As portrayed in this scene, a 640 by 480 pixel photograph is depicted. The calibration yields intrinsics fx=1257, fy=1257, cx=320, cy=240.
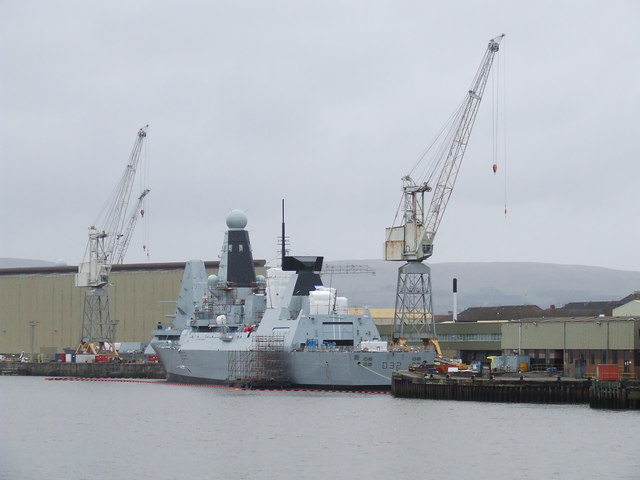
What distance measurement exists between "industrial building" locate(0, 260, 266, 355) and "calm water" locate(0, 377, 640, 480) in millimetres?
65712

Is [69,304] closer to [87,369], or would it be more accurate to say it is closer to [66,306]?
[66,306]

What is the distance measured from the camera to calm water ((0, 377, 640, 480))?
142 feet

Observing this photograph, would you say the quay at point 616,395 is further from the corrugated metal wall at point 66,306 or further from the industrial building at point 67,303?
the corrugated metal wall at point 66,306

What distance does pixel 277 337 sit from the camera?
85.7 m

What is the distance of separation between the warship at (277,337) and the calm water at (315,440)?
751 cm

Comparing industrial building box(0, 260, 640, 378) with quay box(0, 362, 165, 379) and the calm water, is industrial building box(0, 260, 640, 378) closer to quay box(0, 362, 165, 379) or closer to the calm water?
quay box(0, 362, 165, 379)

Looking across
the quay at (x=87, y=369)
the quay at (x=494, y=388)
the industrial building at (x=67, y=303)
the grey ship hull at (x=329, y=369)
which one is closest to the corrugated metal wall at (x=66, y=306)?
the industrial building at (x=67, y=303)

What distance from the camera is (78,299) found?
14525cm

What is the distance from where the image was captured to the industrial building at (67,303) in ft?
461

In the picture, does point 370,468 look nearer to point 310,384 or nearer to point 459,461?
point 459,461

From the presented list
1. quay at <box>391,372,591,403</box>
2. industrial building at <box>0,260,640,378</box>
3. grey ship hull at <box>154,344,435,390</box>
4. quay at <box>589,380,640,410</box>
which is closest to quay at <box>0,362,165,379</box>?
industrial building at <box>0,260,640,378</box>

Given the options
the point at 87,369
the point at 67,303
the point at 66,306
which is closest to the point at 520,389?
the point at 87,369

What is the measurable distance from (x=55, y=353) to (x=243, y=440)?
93.8 m

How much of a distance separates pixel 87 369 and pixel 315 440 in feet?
248
